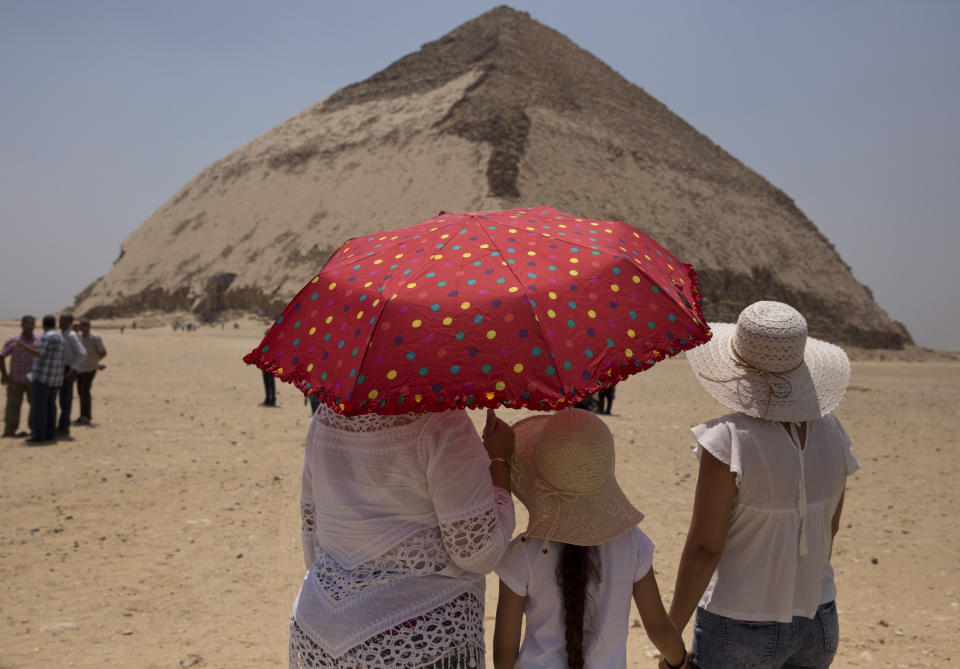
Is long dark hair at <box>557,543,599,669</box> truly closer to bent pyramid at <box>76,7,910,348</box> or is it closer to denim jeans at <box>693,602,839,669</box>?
denim jeans at <box>693,602,839,669</box>

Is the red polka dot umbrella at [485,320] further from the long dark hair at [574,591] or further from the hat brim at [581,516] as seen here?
the long dark hair at [574,591]

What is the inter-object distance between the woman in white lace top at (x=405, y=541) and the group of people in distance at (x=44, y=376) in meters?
8.60

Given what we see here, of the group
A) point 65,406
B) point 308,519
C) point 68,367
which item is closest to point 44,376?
point 65,406

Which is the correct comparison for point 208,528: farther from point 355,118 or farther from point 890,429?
point 355,118

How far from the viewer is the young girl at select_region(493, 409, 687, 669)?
1964 millimetres

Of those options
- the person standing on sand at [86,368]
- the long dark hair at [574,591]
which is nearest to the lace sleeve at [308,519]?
the long dark hair at [574,591]

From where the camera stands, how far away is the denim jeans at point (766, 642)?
220 cm

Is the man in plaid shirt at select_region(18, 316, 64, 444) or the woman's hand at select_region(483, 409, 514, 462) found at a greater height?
the woman's hand at select_region(483, 409, 514, 462)

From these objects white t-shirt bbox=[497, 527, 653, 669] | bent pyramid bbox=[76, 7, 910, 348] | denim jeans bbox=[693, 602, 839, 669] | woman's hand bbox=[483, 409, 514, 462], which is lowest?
denim jeans bbox=[693, 602, 839, 669]

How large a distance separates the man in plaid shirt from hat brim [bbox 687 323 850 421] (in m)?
9.32

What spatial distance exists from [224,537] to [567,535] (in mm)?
4720

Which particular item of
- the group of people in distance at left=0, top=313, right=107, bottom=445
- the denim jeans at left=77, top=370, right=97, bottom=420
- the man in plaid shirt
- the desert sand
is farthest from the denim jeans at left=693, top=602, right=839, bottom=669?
the denim jeans at left=77, top=370, right=97, bottom=420

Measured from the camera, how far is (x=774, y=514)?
2.17 meters

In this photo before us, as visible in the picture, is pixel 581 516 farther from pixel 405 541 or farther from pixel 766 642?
pixel 766 642
